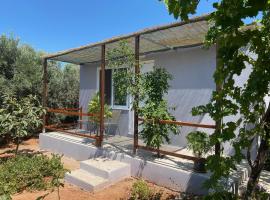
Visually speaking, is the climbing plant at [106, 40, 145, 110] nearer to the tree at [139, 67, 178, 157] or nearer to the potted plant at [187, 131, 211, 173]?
the tree at [139, 67, 178, 157]

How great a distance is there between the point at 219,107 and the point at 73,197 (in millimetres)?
3691

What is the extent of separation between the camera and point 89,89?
10.8 meters

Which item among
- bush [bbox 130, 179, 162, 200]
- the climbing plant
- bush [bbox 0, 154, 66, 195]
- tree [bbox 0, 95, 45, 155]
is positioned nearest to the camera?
bush [bbox 130, 179, 162, 200]

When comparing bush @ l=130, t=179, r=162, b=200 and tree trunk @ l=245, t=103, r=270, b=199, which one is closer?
tree trunk @ l=245, t=103, r=270, b=199

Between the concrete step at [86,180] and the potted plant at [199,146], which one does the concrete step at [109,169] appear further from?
the potted plant at [199,146]

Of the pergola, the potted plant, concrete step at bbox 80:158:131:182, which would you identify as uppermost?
the pergola

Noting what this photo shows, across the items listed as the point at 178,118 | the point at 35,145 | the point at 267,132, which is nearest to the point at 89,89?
the point at 35,145

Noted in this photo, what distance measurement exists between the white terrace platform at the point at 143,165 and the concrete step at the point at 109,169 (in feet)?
0.07

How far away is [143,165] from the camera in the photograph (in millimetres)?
5918

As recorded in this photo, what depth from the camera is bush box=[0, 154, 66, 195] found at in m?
5.62

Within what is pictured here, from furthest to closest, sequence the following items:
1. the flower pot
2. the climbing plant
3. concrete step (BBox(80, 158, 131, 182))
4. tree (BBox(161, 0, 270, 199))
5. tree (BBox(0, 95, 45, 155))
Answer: tree (BBox(0, 95, 45, 155)), the climbing plant, concrete step (BBox(80, 158, 131, 182)), the flower pot, tree (BBox(161, 0, 270, 199))

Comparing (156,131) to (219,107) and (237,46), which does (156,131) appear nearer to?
(219,107)

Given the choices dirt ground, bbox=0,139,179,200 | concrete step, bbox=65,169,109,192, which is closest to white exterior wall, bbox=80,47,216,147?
dirt ground, bbox=0,139,179,200

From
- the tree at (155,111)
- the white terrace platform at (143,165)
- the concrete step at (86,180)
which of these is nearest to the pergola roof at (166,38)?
the tree at (155,111)
